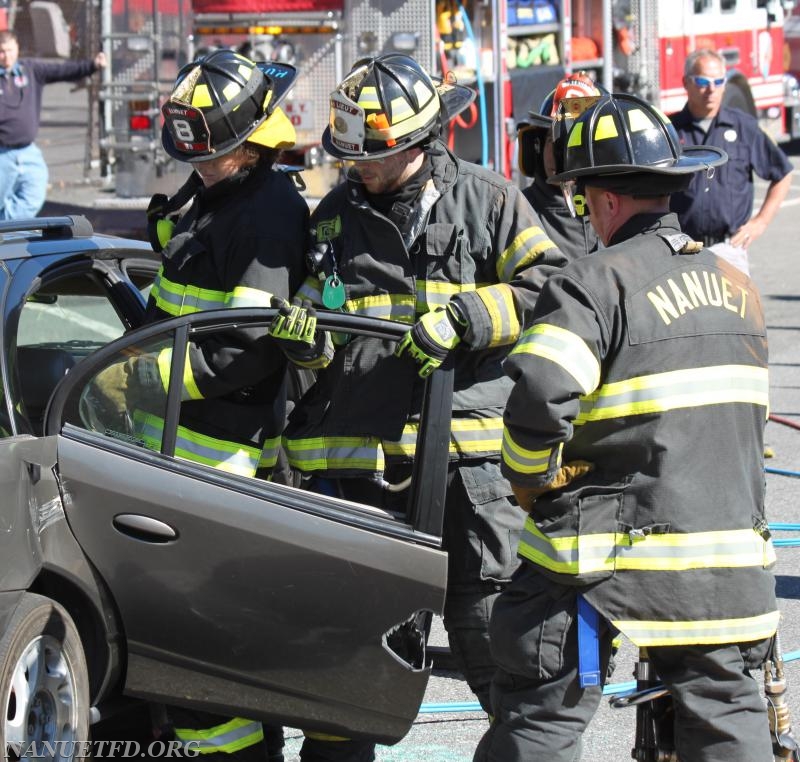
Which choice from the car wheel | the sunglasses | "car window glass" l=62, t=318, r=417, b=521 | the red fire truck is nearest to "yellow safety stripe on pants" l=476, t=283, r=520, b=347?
"car window glass" l=62, t=318, r=417, b=521

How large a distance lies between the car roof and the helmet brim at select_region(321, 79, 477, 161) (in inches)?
32.5

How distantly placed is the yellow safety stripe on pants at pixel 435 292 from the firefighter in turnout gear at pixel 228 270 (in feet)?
1.14

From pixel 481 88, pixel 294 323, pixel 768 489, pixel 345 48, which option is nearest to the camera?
pixel 294 323

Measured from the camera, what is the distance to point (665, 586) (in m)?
2.62

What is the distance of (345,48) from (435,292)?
678 cm

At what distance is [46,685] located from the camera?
10.2 ft

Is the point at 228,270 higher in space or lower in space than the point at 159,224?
lower

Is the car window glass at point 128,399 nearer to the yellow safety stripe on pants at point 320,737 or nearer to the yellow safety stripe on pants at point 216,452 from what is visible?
the yellow safety stripe on pants at point 216,452

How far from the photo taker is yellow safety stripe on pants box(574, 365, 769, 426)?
260 cm

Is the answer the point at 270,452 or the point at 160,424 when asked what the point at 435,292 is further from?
the point at 160,424

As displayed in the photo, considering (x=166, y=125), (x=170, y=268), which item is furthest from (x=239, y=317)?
(x=166, y=125)

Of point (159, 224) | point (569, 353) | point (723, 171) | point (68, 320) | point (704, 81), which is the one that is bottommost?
point (68, 320)

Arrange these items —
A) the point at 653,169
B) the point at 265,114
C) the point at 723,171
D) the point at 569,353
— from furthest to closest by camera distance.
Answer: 1. the point at 723,171
2. the point at 265,114
3. the point at 653,169
4. the point at 569,353

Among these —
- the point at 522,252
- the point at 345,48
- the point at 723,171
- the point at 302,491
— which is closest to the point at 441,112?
the point at 522,252
